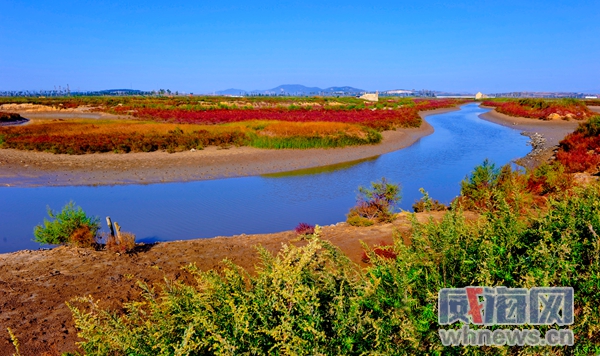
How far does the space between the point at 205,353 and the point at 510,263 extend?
2.55 m

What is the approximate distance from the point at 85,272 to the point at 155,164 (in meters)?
14.2

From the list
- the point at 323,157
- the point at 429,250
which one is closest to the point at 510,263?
the point at 429,250

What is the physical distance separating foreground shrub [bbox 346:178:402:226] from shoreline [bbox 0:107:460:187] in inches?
387

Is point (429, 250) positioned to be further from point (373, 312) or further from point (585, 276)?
point (585, 276)

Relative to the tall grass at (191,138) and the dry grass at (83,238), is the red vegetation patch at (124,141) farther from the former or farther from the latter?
the dry grass at (83,238)

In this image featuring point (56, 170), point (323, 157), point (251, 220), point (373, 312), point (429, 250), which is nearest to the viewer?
point (373, 312)

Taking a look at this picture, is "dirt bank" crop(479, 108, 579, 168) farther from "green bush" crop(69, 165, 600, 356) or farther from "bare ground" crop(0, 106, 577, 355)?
"green bush" crop(69, 165, 600, 356)

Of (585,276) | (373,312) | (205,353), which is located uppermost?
(585,276)

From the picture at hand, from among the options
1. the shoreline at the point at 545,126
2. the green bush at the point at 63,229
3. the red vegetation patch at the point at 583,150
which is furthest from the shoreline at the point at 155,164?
the shoreline at the point at 545,126

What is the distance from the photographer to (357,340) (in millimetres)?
2848

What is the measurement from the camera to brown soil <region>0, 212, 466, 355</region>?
229 inches

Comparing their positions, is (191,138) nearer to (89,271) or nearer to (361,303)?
(89,271)


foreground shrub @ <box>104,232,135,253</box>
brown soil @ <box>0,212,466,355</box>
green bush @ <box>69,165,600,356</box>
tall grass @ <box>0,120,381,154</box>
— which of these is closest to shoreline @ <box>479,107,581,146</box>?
tall grass @ <box>0,120,381,154</box>

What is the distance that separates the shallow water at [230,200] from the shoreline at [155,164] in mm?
1033
